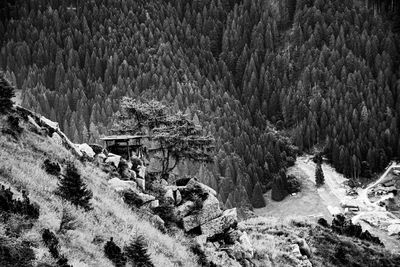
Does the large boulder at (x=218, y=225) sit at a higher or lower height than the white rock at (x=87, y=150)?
lower

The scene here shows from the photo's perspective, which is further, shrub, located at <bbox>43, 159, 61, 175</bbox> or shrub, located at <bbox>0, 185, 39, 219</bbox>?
shrub, located at <bbox>43, 159, 61, 175</bbox>

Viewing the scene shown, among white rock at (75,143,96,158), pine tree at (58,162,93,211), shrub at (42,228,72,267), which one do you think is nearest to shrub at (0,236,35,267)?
shrub at (42,228,72,267)

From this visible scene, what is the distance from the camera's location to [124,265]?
806 inches

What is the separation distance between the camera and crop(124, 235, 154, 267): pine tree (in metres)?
20.9

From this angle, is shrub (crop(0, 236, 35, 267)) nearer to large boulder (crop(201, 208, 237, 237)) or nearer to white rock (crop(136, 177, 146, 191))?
large boulder (crop(201, 208, 237, 237))

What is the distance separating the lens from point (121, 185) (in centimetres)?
3262

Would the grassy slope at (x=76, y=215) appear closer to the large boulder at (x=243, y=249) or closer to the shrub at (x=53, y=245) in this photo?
the shrub at (x=53, y=245)

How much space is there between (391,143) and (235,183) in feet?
219

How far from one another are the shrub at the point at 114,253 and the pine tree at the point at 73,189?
382 cm

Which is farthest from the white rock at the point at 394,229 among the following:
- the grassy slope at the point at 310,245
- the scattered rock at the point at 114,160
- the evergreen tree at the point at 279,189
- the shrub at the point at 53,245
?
the shrub at the point at 53,245

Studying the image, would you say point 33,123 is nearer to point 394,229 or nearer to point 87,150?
point 87,150

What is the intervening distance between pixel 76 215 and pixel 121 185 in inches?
412

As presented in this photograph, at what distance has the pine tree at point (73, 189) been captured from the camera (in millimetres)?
23297

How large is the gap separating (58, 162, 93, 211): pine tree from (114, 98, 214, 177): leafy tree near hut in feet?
75.8
